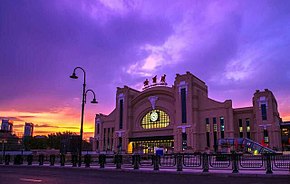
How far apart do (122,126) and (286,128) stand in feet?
153

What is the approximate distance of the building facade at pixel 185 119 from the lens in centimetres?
6744

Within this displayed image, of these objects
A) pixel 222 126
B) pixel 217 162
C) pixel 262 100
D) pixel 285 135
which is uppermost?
pixel 262 100

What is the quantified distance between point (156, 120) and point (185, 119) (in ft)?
35.2

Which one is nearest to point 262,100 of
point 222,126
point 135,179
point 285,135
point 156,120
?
point 222,126

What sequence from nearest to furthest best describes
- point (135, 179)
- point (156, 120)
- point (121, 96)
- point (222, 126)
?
point (135, 179) < point (222, 126) < point (156, 120) < point (121, 96)

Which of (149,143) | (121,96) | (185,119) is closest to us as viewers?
(185,119)

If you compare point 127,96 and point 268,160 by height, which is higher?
point 127,96

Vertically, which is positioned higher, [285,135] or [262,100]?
[262,100]

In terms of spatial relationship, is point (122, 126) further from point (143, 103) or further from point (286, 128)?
point (286, 128)

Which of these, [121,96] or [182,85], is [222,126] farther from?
[121,96]

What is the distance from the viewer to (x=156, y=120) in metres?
79.6

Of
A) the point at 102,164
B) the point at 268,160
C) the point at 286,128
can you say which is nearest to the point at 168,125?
the point at 286,128

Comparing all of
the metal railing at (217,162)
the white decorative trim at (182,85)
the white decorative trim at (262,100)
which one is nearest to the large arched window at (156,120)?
the white decorative trim at (182,85)

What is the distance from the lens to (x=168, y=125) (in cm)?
7731
